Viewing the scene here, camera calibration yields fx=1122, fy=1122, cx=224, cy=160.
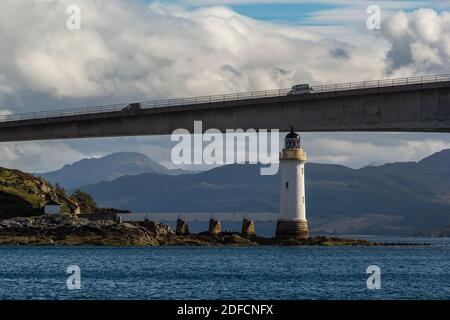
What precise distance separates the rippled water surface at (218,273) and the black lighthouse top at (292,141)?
13800 mm

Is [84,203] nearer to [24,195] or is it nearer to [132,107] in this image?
[24,195]

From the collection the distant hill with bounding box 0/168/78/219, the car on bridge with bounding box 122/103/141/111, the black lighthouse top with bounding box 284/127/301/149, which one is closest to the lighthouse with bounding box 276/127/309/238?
the black lighthouse top with bounding box 284/127/301/149

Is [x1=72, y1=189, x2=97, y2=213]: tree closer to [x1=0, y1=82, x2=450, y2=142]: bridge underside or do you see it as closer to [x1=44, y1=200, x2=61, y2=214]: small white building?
[x1=44, y1=200, x2=61, y2=214]: small white building

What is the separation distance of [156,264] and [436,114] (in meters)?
31.8

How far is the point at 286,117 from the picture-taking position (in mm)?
127188

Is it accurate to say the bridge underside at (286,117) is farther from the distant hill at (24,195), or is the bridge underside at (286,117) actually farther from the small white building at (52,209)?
the small white building at (52,209)

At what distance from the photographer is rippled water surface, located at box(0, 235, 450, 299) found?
264ft

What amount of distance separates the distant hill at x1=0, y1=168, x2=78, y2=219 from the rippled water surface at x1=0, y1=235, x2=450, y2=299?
24.8m

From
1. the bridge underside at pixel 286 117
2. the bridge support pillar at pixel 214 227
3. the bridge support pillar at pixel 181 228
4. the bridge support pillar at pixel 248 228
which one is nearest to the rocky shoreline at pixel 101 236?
the bridge support pillar at pixel 214 227

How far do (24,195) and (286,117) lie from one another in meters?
54.5

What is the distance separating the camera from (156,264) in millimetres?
108812

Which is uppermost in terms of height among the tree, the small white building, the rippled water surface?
the tree

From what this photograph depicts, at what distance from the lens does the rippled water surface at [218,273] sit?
80.4 meters
